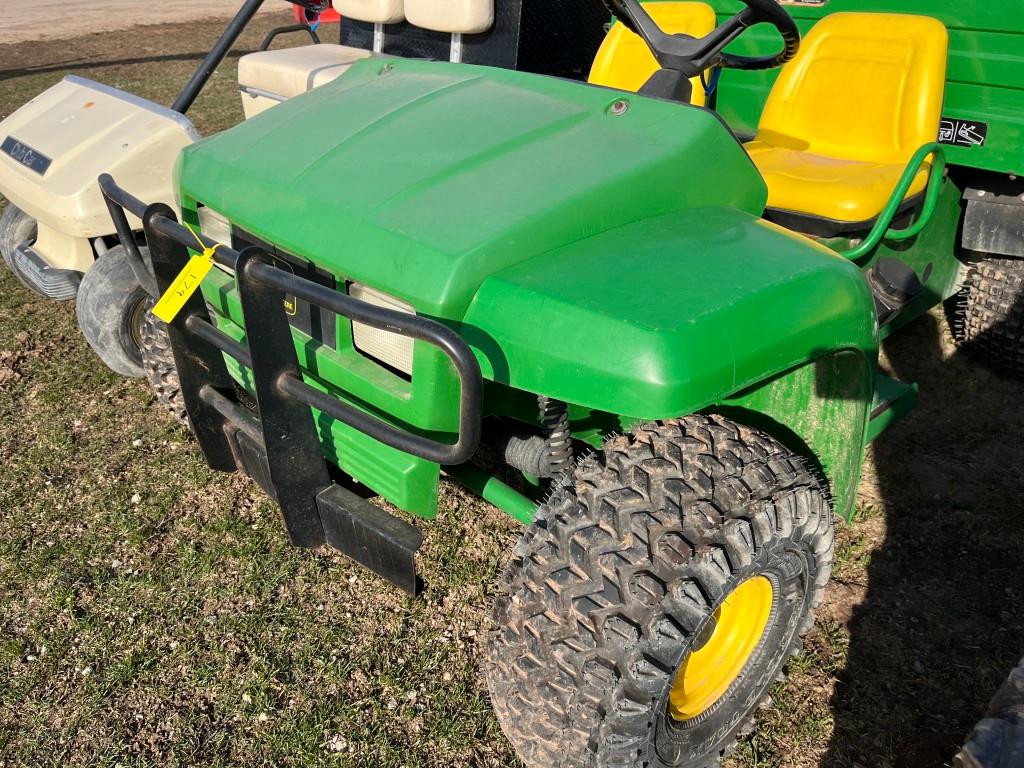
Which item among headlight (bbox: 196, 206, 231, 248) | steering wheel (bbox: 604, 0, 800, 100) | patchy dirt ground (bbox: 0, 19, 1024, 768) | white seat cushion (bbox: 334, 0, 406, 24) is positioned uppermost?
steering wheel (bbox: 604, 0, 800, 100)

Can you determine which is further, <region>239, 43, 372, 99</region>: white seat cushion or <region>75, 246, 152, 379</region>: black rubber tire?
<region>239, 43, 372, 99</region>: white seat cushion

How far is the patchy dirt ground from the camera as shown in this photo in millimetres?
2094

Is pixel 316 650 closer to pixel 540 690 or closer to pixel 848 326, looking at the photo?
pixel 540 690

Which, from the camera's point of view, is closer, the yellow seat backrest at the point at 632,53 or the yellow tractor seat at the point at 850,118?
the yellow tractor seat at the point at 850,118

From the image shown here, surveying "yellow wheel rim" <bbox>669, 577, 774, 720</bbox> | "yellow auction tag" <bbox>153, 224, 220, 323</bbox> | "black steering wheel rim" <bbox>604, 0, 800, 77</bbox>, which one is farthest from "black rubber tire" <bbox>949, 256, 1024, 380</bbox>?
"yellow auction tag" <bbox>153, 224, 220, 323</bbox>

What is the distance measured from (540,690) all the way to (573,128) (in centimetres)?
119

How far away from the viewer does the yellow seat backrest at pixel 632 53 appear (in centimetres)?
326

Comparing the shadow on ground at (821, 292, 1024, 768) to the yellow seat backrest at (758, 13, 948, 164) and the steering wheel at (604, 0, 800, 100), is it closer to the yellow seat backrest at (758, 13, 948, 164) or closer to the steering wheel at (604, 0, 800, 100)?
the yellow seat backrest at (758, 13, 948, 164)

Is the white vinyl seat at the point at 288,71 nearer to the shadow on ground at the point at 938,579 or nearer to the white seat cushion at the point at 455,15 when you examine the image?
the white seat cushion at the point at 455,15

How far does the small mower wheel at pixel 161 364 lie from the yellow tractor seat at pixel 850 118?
73.7 inches

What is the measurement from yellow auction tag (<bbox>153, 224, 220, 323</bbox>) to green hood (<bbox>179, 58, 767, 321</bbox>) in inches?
5.2

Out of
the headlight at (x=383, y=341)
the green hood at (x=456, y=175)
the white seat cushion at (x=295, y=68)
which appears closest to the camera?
the green hood at (x=456, y=175)

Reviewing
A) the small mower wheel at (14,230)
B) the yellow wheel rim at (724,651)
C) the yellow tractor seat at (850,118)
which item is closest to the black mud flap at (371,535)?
the yellow wheel rim at (724,651)

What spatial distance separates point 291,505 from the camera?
2.04 metres
